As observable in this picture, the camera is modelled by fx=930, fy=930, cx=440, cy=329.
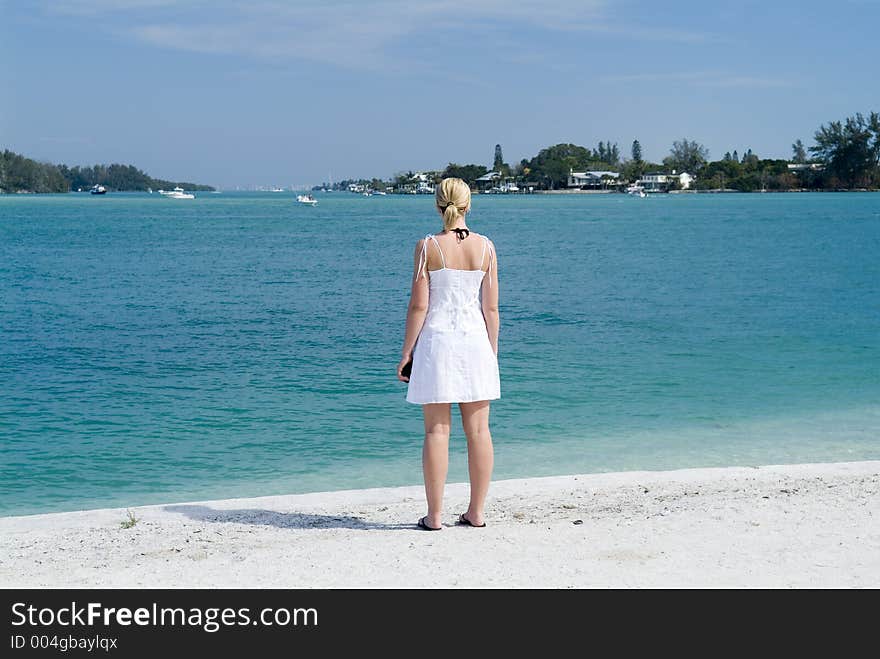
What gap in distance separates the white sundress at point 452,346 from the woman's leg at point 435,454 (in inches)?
8.3

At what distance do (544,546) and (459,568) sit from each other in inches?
29.6

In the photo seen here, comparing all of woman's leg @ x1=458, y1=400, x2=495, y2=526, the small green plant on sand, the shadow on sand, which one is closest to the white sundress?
woman's leg @ x1=458, y1=400, x2=495, y2=526

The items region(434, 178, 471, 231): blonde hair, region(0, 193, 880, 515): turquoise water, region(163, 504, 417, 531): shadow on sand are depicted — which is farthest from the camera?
region(0, 193, 880, 515): turquoise water

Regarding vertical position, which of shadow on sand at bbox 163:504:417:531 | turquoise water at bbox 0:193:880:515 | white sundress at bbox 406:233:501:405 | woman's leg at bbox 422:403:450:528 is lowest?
turquoise water at bbox 0:193:880:515

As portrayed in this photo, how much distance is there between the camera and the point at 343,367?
19031 millimetres

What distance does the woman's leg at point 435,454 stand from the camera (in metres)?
6.83

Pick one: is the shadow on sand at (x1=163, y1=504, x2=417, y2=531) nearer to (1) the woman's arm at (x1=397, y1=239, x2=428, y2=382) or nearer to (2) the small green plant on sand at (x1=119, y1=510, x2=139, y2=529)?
(2) the small green plant on sand at (x1=119, y1=510, x2=139, y2=529)

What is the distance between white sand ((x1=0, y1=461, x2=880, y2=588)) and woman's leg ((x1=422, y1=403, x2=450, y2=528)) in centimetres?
20

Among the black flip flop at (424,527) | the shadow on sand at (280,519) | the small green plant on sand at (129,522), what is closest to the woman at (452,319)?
the black flip flop at (424,527)

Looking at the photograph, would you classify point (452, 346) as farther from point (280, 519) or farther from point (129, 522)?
point (129, 522)

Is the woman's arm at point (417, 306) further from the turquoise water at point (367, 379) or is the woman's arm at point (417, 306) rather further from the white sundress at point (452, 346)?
the turquoise water at point (367, 379)

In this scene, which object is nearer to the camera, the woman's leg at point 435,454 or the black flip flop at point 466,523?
the woman's leg at point 435,454

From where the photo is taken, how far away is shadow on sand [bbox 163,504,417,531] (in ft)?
24.7

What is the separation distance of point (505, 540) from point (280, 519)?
2.30 meters
